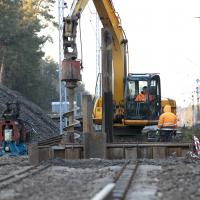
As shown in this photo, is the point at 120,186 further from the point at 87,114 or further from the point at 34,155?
the point at 87,114

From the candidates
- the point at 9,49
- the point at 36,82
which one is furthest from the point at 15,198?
the point at 36,82

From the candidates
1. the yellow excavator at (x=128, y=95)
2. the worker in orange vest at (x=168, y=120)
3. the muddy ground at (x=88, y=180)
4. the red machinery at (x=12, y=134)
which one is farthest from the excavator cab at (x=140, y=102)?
the muddy ground at (x=88, y=180)

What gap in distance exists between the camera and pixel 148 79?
26047 millimetres

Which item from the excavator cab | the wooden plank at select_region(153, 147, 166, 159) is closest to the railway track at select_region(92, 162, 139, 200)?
the wooden plank at select_region(153, 147, 166, 159)

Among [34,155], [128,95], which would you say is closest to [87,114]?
[34,155]

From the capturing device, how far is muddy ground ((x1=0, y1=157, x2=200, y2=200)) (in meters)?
10.7

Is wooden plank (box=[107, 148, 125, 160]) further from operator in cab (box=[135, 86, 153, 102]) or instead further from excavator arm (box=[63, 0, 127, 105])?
excavator arm (box=[63, 0, 127, 105])

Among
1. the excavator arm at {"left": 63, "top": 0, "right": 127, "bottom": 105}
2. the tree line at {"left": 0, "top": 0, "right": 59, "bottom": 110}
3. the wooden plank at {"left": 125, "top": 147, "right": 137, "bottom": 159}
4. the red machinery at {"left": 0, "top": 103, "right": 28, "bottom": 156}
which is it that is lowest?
the wooden plank at {"left": 125, "top": 147, "right": 137, "bottom": 159}

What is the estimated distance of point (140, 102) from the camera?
2597 cm

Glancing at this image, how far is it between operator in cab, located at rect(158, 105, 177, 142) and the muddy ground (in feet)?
11.6

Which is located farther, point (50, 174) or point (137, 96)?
A: point (137, 96)

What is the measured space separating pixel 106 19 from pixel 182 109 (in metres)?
82.1

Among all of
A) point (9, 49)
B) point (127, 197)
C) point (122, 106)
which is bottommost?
point (127, 197)

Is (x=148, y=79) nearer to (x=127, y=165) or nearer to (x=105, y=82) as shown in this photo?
(x=105, y=82)
